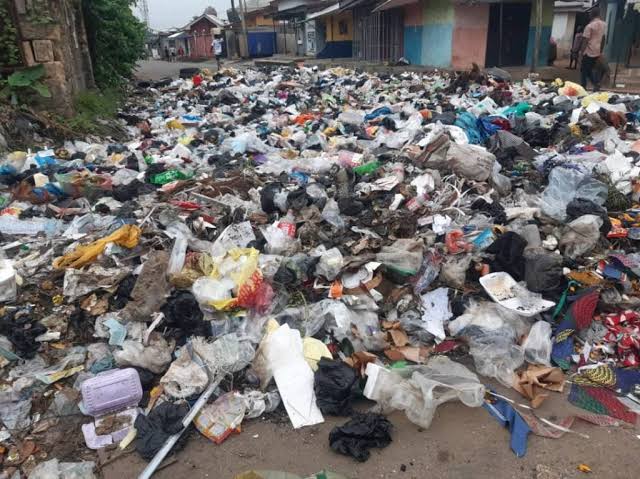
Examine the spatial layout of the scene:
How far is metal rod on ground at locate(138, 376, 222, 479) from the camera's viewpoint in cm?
209

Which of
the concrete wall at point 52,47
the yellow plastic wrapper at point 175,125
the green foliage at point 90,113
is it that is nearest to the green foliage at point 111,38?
the green foliage at point 90,113

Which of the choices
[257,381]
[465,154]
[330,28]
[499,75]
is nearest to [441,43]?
[499,75]

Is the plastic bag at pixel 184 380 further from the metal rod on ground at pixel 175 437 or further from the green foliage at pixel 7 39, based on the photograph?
the green foliage at pixel 7 39

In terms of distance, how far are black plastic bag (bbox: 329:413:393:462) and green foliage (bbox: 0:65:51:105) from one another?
20.3ft

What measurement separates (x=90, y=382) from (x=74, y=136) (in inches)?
196

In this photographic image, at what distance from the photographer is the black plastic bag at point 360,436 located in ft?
6.99

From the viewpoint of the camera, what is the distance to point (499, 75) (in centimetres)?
1018

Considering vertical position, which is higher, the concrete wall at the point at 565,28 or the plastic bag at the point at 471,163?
the concrete wall at the point at 565,28

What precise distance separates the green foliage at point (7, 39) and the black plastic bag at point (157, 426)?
5.90 metres

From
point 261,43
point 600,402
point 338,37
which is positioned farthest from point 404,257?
point 261,43

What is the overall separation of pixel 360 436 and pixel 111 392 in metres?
1.22

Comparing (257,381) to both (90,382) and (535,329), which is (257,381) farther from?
(535,329)

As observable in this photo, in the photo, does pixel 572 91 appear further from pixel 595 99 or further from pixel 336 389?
pixel 336 389

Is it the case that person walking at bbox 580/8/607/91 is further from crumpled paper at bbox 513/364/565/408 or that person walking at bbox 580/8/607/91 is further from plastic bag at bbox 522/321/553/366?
crumpled paper at bbox 513/364/565/408
